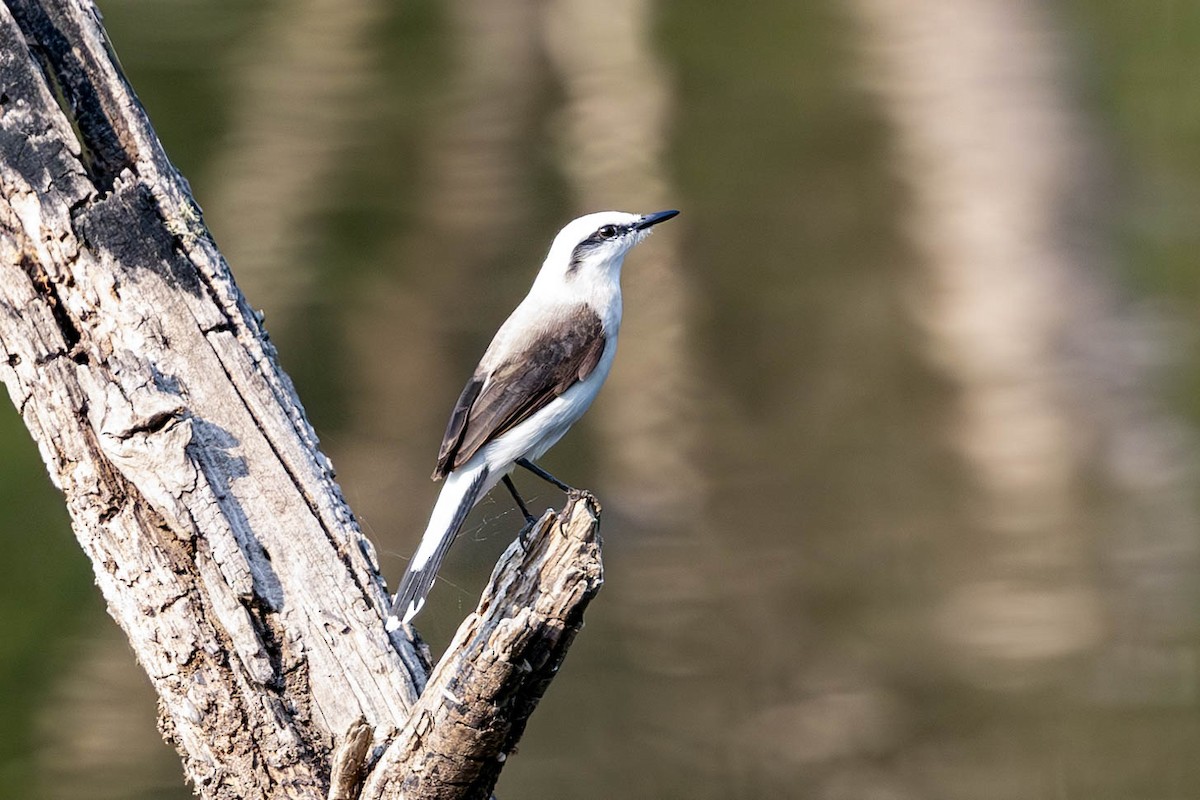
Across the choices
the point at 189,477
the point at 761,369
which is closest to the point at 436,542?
the point at 189,477

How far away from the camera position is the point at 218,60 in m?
8.20

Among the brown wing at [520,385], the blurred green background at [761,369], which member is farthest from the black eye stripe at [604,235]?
the blurred green background at [761,369]

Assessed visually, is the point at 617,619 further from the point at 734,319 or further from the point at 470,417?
the point at 470,417

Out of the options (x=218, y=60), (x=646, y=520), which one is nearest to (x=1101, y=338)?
(x=646, y=520)

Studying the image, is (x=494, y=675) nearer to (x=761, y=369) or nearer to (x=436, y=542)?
(x=436, y=542)

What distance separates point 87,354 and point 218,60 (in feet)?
20.8

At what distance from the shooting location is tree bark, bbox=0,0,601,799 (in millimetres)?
2361

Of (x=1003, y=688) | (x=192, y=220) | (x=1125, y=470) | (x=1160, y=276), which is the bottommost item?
(x=1003, y=688)

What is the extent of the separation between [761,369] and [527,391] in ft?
17.4

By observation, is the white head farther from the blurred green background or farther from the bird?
the blurred green background

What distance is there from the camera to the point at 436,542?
10.1 feet

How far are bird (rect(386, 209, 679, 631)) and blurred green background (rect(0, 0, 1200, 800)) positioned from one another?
4199mm

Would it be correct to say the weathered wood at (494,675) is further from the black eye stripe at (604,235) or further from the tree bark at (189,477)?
the black eye stripe at (604,235)

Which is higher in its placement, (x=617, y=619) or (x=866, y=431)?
(x=866, y=431)
